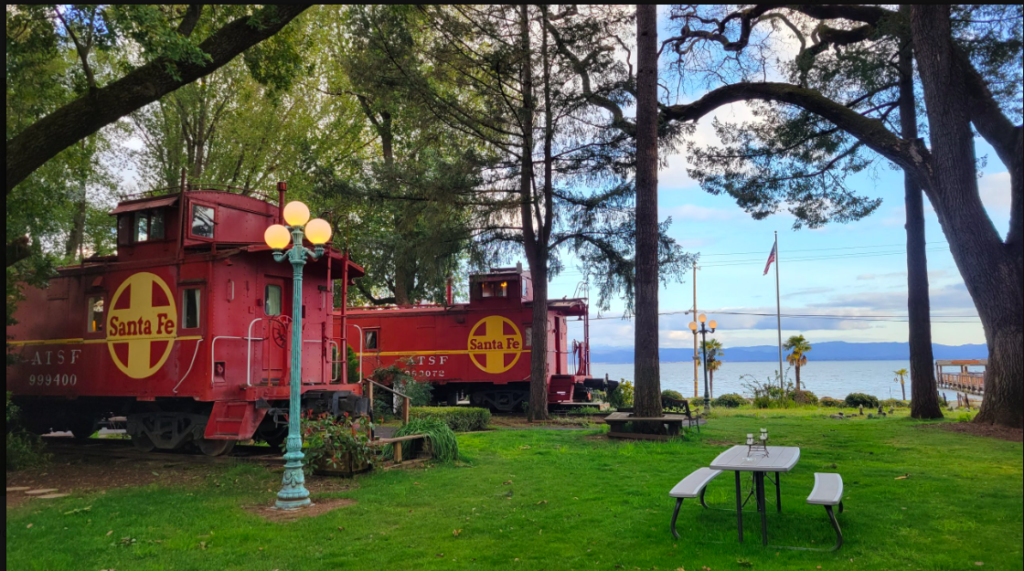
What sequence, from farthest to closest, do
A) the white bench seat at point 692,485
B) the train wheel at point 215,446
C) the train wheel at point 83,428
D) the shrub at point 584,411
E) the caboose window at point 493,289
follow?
the caboose window at point 493,289, the shrub at point 584,411, the train wheel at point 83,428, the train wheel at point 215,446, the white bench seat at point 692,485

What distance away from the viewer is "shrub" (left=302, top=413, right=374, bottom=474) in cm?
796

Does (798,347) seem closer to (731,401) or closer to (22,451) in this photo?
(731,401)

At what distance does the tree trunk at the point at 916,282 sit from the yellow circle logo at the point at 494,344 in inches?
448

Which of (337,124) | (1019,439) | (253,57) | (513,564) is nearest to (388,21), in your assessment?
(253,57)

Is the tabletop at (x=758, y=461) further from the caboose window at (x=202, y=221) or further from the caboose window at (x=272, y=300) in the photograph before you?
the caboose window at (x=202, y=221)

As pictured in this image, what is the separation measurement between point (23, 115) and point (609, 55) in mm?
8250

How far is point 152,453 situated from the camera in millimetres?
10070

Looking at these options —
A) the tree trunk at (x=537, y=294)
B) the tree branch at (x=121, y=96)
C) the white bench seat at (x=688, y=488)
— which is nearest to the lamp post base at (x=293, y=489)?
the tree branch at (x=121, y=96)

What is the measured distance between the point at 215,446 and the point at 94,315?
2895 millimetres

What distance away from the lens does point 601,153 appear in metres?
12.7

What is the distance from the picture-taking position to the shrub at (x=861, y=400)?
18.0 meters

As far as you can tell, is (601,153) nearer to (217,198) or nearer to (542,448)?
(542,448)

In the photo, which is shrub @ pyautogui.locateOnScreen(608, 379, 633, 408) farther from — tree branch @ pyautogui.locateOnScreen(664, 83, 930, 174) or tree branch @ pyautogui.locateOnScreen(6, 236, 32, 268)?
tree branch @ pyautogui.locateOnScreen(6, 236, 32, 268)

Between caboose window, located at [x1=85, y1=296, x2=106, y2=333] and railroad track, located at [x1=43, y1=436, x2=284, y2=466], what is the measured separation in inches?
76.1
